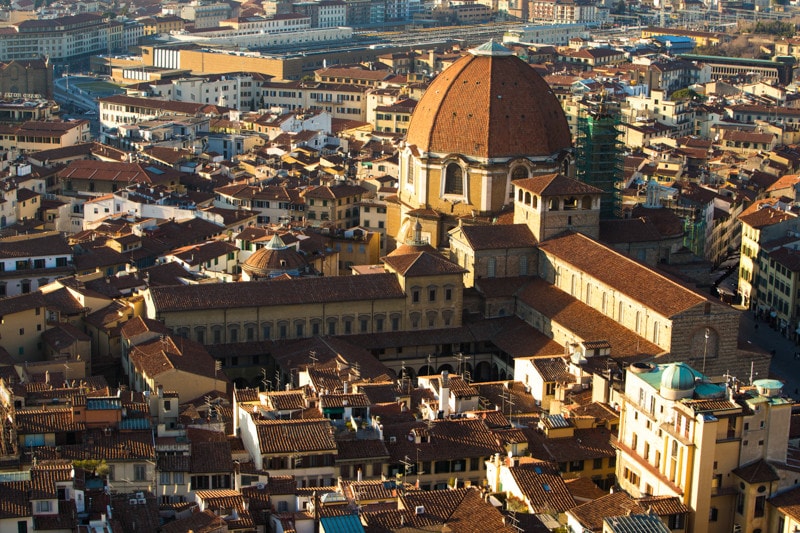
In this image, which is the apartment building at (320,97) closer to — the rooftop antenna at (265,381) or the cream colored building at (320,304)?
the cream colored building at (320,304)

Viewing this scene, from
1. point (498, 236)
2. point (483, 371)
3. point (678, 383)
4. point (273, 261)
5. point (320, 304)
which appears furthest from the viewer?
point (498, 236)

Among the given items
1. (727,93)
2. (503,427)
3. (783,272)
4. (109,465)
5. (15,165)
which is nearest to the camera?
(109,465)

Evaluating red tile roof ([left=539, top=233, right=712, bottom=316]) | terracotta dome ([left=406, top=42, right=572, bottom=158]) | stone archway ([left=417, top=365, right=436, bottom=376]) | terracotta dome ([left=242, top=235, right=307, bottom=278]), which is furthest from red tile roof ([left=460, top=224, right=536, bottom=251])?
terracotta dome ([left=242, top=235, right=307, bottom=278])

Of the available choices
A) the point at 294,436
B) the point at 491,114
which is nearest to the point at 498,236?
the point at 491,114

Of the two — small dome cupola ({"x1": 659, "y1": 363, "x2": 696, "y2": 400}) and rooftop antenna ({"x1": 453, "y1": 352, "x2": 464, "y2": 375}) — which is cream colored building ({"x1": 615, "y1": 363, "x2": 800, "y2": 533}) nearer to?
small dome cupola ({"x1": 659, "y1": 363, "x2": 696, "y2": 400})

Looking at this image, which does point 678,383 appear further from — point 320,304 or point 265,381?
point 320,304

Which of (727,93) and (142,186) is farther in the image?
(727,93)

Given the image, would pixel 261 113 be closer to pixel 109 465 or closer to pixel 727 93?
pixel 727 93

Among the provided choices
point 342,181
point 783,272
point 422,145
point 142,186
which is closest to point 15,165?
point 142,186
